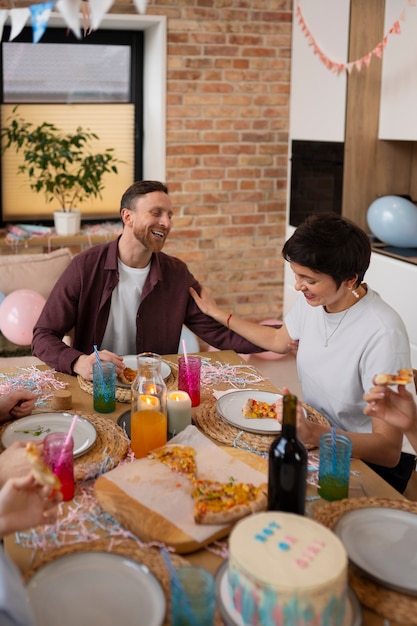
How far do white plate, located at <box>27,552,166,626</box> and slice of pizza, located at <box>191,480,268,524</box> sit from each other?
7.5 inches

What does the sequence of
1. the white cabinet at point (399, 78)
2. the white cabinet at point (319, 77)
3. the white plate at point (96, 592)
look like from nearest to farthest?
1. the white plate at point (96, 592)
2. the white cabinet at point (399, 78)
3. the white cabinet at point (319, 77)

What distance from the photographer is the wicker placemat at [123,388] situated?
2191 mm

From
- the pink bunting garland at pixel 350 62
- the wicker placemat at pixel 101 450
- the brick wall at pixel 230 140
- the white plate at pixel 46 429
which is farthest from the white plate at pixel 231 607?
the brick wall at pixel 230 140

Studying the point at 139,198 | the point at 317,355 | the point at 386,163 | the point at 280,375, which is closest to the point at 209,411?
the point at 317,355

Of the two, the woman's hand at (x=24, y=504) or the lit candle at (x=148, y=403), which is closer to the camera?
the woman's hand at (x=24, y=504)

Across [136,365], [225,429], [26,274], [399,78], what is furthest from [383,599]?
[399,78]

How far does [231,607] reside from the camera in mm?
1256

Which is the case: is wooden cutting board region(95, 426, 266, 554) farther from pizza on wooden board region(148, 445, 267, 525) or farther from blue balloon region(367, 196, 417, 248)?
blue balloon region(367, 196, 417, 248)

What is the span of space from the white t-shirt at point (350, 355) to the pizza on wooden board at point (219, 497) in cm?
66

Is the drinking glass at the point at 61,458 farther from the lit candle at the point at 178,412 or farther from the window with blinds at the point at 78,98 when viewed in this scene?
the window with blinds at the point at 78,98

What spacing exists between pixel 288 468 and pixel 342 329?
85cm

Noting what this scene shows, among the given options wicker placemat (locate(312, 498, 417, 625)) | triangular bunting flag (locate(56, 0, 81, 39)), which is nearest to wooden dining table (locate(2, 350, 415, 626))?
wicker placemat (locate(312, 498, 417, 625))

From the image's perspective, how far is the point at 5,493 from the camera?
1.36 meters

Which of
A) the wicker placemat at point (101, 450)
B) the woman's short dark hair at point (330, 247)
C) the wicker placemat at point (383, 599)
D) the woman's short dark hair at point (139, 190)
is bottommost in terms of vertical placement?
the wicker placemat at point (383, 599)
